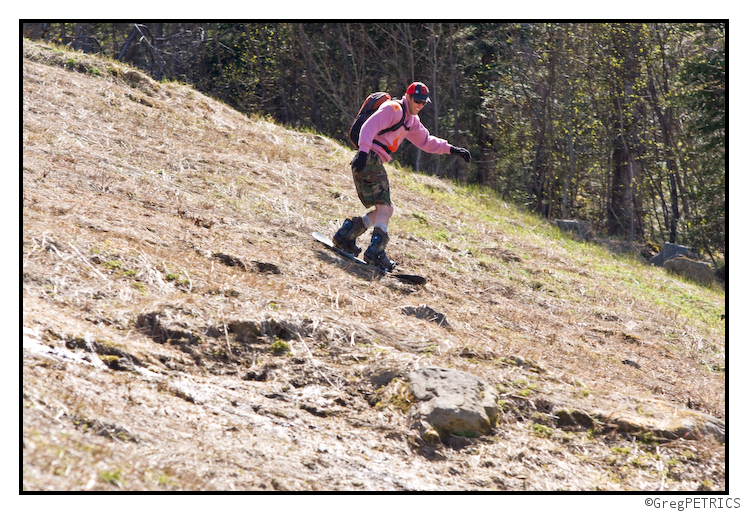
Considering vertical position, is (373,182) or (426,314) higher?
(373,182)

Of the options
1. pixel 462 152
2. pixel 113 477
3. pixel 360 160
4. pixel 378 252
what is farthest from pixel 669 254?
pixel 113 477

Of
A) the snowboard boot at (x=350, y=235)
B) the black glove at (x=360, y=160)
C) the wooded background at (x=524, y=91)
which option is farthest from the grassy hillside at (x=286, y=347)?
the wooded background at (x=524, y=91)

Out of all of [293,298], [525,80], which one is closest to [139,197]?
[293,298]

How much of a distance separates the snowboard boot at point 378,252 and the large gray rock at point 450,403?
2.86 m

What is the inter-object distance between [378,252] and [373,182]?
2.39 feet

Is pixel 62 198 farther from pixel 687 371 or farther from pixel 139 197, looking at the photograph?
pixel 687 371

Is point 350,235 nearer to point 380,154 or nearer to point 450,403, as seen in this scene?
point 380,154

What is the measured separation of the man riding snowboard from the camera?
23.0 feet

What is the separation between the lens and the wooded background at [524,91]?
18.1 m

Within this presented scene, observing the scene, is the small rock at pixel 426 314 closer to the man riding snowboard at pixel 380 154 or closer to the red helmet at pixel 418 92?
the man riding snowboard at pixel 380 154

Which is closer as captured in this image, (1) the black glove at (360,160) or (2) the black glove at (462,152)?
(1) the black glove at (360,160)

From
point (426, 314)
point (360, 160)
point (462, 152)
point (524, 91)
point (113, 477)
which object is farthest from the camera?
point (524, 91)

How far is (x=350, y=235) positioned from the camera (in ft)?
25.1

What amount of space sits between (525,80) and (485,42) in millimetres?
1550
